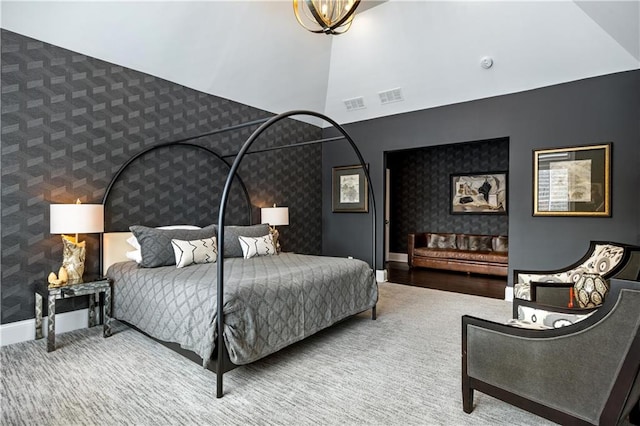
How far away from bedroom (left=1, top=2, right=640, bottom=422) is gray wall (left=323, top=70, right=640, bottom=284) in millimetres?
14

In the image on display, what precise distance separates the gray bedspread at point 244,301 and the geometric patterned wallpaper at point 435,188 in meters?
4.72

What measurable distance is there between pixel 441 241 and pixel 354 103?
3.74 m

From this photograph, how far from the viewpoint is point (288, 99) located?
222 inches

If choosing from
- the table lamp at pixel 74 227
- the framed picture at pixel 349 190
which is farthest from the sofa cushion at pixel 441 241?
the table lamp at pixel 74 227

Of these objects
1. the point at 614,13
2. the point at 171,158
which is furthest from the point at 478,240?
the point at 171,158

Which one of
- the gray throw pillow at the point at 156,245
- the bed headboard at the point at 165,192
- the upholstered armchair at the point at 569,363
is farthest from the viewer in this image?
the bed headboard at the point at 165,192

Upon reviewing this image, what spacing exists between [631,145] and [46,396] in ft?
19.9

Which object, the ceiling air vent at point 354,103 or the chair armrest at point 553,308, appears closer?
the chair armrest at point 553,308

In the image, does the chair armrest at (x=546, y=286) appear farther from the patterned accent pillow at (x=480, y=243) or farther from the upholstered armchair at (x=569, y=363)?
the patterned accent pillow at (x=480, y=243)

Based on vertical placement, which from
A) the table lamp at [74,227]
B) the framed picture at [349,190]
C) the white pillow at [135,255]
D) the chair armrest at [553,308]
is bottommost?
the chair armrest at [553,308]

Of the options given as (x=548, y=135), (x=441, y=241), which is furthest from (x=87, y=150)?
(x=441, y=241)

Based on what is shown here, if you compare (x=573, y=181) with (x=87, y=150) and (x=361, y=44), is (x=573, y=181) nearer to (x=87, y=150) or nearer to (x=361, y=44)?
(x=361, y=44)

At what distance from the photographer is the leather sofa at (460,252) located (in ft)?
21.3

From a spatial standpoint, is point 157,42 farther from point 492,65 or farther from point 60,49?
point 492,65
